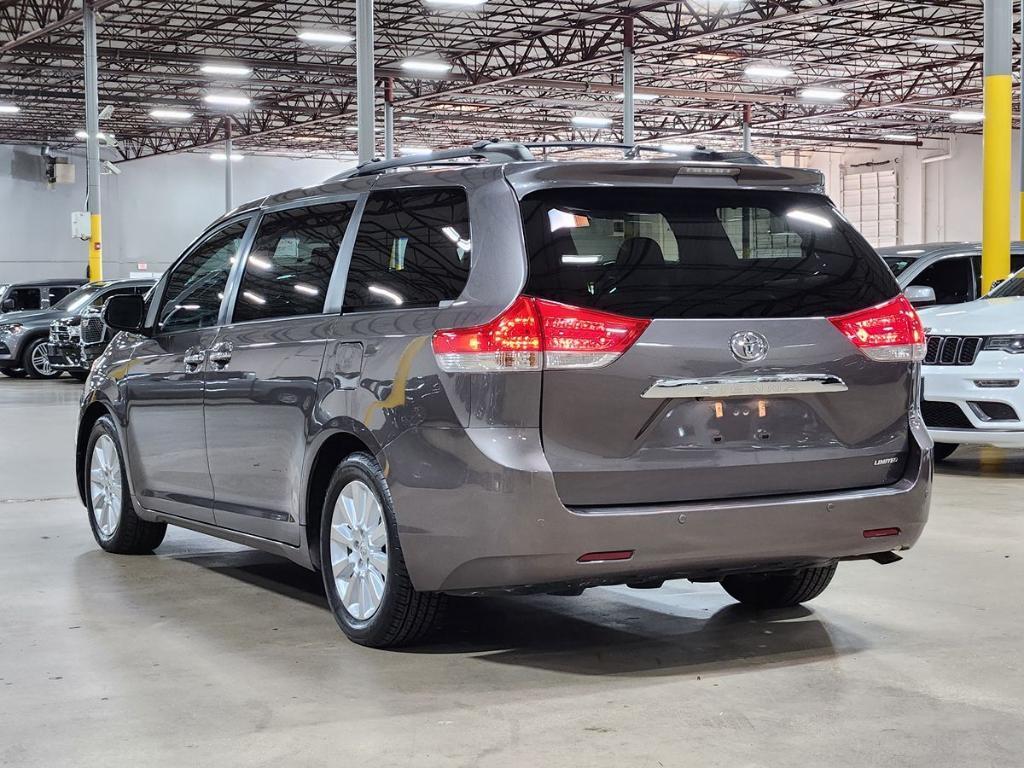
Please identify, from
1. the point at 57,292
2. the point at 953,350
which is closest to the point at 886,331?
the point at 953,350

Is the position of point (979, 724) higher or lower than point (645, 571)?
lower

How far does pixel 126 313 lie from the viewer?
6797 millimetres

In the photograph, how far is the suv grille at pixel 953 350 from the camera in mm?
10023

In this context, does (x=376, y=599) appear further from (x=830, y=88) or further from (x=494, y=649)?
(x=830, y=88)

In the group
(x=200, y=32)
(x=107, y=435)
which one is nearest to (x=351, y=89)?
(x=200, y=32)

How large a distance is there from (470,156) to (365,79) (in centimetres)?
1261

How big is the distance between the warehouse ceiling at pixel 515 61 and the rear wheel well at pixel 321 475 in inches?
788

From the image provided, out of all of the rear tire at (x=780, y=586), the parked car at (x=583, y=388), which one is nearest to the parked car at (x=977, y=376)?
the rear tire at (x=780, y=586)

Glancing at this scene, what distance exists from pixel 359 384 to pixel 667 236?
117 centimetres

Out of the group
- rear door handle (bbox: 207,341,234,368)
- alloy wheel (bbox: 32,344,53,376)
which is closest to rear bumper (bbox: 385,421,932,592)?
rear door handle (bbox: 207,341,234,368)

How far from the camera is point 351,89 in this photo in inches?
1609

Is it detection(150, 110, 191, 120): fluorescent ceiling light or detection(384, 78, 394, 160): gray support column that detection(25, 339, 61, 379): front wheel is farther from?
detection(150, 110, 191, 120): fluorescent ceiling light

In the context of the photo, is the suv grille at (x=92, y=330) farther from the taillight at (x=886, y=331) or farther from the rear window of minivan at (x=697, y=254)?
the taillight at (x=886, y=331)

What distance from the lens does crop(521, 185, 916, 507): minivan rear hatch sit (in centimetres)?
445
